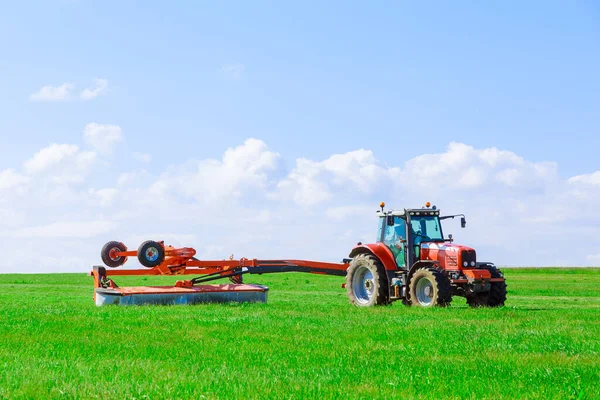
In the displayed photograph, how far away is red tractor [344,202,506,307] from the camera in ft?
73.6

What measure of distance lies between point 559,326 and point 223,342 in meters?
8.10

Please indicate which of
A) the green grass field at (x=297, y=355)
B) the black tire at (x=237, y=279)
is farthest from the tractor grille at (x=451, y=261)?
the black tire at (x=237, y=279)

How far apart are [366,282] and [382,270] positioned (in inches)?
39.3

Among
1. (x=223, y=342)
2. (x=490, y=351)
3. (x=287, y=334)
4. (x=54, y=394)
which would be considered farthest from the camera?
(x=287, y=334)

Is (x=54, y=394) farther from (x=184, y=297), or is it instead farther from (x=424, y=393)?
(x=184, y=297)

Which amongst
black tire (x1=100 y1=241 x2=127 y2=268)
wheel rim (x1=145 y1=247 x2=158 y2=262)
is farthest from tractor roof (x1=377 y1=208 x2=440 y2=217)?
black tire (x1=100 y1=241 x2=127 y2=268)

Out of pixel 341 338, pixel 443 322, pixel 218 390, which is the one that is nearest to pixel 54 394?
pixel 218 390

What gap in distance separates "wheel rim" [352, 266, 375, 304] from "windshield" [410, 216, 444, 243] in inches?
87.5

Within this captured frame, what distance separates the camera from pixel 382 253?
24.1 metres

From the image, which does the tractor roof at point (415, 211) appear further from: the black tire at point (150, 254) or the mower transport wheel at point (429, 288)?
the black tire at point (150, 254)

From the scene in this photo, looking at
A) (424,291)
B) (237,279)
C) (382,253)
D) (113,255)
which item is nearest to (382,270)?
(382,253)

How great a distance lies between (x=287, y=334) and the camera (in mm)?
15117

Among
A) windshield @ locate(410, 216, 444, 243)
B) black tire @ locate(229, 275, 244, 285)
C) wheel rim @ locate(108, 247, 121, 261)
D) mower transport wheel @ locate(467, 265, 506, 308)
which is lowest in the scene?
mower transport wheel @ locate(467, 265, 506, 308)

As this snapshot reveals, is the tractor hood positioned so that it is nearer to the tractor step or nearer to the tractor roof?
the tractor roof
